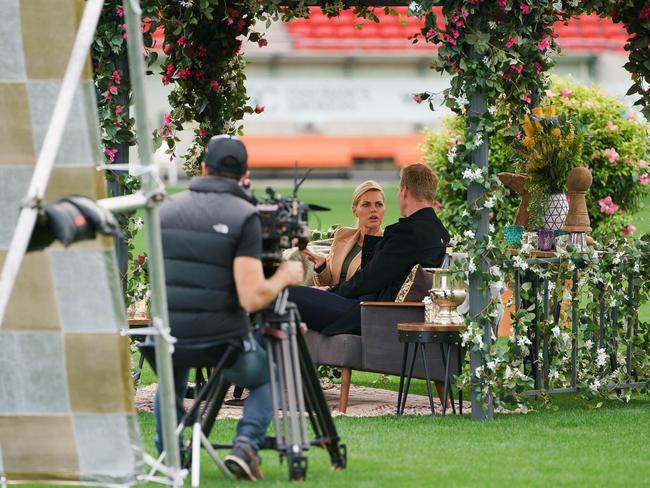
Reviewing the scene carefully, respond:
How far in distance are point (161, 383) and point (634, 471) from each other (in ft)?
7.04

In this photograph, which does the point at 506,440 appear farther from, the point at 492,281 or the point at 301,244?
the point at 301,244

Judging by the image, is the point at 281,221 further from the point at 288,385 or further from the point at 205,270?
the point at 288,385

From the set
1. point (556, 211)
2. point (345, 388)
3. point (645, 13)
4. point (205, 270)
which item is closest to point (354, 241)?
point (345, 388)

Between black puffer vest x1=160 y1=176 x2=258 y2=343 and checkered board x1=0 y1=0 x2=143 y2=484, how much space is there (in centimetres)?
42

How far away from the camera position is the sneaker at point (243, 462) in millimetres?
5148

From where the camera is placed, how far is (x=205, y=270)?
500 cm

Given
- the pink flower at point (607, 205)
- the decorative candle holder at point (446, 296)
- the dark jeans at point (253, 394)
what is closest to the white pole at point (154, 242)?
the dark jeans at point (253, 394)

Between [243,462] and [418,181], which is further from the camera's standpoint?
[418,181]

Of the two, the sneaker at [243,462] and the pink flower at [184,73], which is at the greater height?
the pink flower at [184,73]

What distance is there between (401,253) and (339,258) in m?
0.83

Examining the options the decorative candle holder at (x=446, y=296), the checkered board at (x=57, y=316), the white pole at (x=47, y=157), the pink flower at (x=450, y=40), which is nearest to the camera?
the white pole at (x=47, y=157)

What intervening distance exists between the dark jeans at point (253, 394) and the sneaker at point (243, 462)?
0.02 m

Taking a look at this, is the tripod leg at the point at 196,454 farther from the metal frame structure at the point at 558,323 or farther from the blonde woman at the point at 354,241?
the blonde woman at the point at 354,241

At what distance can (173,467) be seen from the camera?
4523mm
